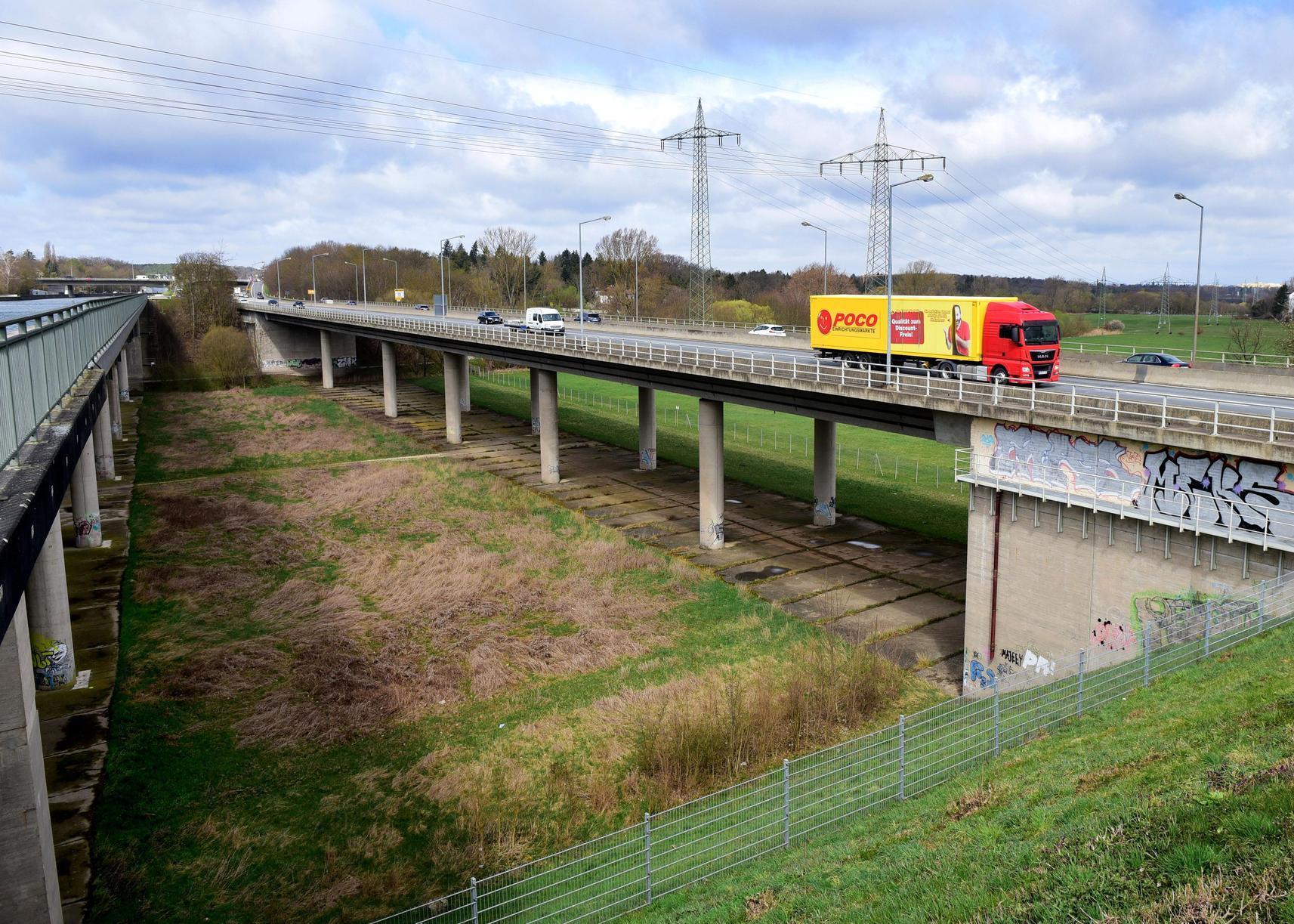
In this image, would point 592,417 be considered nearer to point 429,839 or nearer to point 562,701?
point 562,701

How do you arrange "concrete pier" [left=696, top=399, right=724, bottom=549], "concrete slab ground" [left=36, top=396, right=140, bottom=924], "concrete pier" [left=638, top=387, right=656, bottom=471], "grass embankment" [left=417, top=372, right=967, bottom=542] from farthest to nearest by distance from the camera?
"concrete pier" [left=638, top=387, right=656, bottom=471] → "grass embankment" [left=417, top=372, right=967, bottom=542] → "concrete pier" [left=696, top=399, right=724, bottom=549] → "concrete slab ground" [left=36, top=396, right=140, bottom=924]

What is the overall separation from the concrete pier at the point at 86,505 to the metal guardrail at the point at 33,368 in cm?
1036

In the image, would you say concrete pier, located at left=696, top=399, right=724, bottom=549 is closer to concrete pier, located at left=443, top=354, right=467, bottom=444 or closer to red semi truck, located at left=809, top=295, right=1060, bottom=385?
red semi truck, located at left=809, top=295, right=1060, bottom=385

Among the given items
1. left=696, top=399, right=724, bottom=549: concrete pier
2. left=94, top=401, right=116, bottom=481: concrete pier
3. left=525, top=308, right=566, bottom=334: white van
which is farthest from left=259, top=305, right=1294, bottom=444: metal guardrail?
left=94, top=401, right=116, bottom=481: concrete pier

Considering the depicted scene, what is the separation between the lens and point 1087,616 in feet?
75.0

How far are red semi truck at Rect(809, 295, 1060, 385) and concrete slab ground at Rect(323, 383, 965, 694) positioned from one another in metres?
8.27

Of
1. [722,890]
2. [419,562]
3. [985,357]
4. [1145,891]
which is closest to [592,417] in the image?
[419,562]

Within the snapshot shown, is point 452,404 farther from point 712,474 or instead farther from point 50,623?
point 50,623

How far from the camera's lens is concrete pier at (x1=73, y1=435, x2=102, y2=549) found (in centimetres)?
3612

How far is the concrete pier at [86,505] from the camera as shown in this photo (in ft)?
119

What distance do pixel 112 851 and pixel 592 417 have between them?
58.7 m

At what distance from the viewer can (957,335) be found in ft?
101

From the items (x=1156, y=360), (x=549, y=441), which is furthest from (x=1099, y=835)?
(x=549, y=441)

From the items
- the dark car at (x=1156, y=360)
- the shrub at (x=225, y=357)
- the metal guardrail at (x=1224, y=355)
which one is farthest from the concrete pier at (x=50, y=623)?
the shrub at (x=225, y=357)
